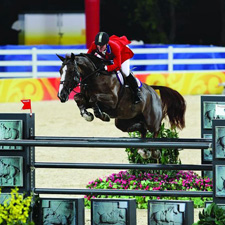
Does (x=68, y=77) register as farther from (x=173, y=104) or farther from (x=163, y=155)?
(x=163, y=155)

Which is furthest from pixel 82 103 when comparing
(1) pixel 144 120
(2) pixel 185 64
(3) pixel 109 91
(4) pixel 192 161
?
(2) pixel 185 64

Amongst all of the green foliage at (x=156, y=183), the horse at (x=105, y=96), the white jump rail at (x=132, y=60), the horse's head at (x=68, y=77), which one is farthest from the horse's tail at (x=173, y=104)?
the white jump rail at (x=132, y=60)

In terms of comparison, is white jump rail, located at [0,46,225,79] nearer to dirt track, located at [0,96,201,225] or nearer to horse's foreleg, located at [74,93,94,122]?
dirt track, located at [0,96,201,225]

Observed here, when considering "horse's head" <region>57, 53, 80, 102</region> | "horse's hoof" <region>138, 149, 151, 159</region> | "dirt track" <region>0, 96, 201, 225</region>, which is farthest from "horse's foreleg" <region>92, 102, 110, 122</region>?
"dirt track" <region>0, 96, 201, 225</region>

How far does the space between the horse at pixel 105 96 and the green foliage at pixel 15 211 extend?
1003mm

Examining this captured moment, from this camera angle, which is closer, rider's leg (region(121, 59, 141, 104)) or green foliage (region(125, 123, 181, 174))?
rider's leg (region(121, 59, 141, 104))

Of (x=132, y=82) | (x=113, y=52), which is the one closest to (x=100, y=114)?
(x=113, y=52)

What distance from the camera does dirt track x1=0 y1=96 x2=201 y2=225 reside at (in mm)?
8312

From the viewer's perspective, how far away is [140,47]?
1744 centimetres

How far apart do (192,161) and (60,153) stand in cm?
190

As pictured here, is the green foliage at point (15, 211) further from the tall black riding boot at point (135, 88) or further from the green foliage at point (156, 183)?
the green foliage at point (156, 183)

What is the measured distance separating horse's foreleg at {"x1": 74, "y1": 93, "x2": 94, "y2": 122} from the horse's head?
17 cm

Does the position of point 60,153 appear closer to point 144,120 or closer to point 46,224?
point 144,120

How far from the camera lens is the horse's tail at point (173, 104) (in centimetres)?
695
